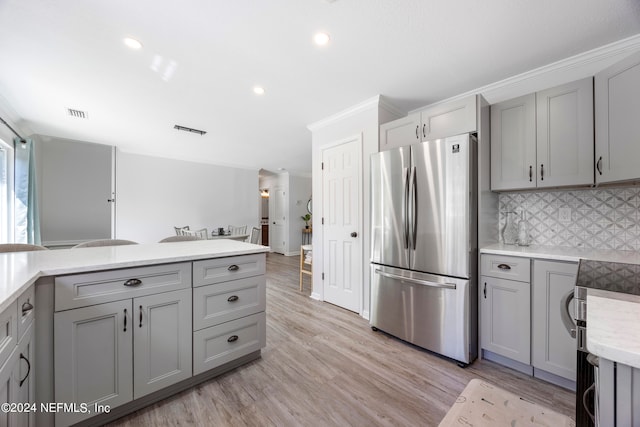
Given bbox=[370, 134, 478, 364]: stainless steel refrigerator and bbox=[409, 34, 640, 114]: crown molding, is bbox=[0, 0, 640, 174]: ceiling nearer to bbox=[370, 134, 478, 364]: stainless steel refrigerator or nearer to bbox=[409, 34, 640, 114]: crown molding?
bbox=[409, 34, 640, 114]: crown molding

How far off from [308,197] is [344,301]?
5.00 meters

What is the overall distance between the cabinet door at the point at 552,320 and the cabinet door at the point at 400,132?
1.46 metres

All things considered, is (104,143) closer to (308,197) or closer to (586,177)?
(308,197)

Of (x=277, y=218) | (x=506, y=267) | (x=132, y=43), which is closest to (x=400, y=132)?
(x=506, y=267)

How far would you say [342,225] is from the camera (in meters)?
3.13

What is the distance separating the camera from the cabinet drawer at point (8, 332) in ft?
2.77

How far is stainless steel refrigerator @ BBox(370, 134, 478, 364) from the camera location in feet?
6.42

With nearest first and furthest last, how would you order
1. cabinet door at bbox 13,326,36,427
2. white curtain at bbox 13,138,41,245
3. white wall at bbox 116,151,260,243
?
1. cabinet door at bbox 13,326,36,427
2. white curtain at bbox 13,138,41,245
3. white wall at bbox 116,151,260,243

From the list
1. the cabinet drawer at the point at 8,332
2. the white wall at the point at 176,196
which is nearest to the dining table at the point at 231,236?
the white wall at the point at 176,196

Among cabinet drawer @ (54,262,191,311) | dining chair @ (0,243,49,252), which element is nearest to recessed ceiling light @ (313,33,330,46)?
cabinet drawer @ (54,262,191,311)

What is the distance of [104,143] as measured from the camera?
461 centimetres

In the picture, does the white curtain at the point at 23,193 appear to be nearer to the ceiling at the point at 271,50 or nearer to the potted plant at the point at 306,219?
the ceiling at the point at 271,50

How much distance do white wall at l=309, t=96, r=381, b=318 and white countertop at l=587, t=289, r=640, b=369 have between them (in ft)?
7.17

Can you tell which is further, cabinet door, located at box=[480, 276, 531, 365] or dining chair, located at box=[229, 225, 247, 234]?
dining chair, located at box=[229, 225, 247, 234]
